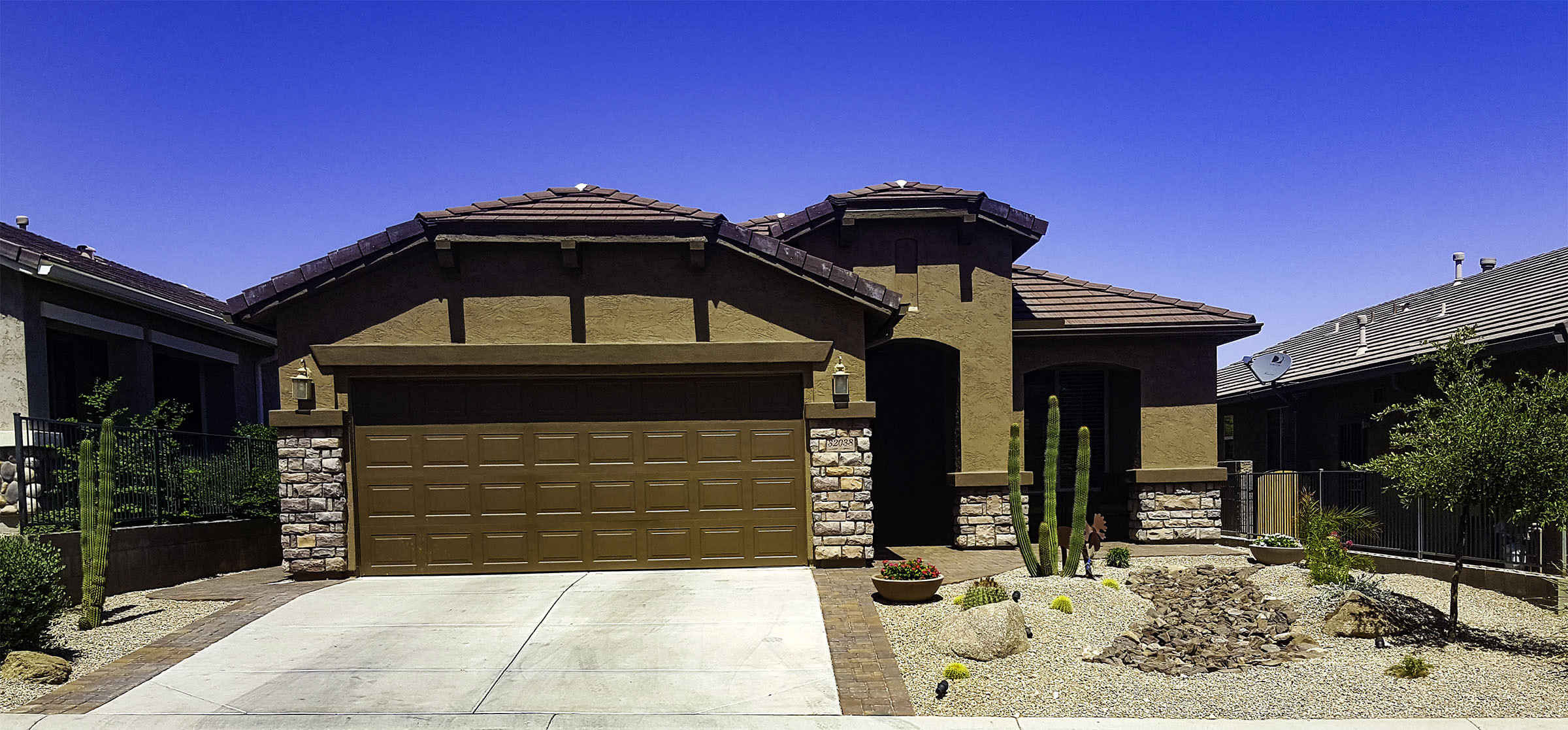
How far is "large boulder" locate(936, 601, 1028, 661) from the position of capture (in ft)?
28.3

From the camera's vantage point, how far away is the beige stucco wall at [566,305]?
1202 cm

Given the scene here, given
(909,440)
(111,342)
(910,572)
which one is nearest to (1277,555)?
(910,572)

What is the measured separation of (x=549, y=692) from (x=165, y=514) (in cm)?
791

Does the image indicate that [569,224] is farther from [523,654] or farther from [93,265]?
[93,265]

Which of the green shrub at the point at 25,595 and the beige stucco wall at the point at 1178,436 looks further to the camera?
the beige stucco wall at the point at 1178,436

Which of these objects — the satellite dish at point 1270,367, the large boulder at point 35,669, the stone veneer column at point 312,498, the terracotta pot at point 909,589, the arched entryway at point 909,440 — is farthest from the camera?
the satellite dish at point 1270,367

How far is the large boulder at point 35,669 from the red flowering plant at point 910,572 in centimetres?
819

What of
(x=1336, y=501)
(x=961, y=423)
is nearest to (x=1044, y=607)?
(x=961, y=423)

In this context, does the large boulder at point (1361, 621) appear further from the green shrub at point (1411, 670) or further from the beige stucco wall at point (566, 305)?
the beige stucco wall at point (566, 305)

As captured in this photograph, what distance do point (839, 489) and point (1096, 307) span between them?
21.2 ft

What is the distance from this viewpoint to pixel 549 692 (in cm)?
801

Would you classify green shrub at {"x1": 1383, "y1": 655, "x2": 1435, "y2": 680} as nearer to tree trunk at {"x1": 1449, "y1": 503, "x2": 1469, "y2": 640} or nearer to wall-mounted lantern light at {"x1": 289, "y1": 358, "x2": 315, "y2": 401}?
tree trunk at {"x1": 1449, "y1": 503, "x2": 1469, "y2": 640}

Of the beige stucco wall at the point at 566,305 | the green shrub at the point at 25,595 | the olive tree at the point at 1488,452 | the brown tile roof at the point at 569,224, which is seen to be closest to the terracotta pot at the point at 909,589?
the beige stucco wall at the point at 566,305

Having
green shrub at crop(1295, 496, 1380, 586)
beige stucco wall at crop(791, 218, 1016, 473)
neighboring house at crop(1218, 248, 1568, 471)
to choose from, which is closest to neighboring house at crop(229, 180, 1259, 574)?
beige stucco wall at crop(791, 218, 1016, 473)
